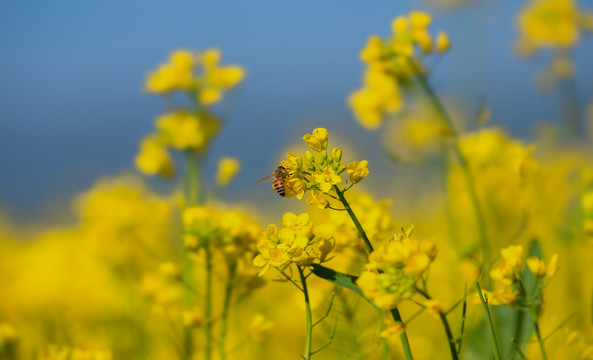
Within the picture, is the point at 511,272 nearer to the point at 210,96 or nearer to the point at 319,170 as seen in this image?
the point at 319,170

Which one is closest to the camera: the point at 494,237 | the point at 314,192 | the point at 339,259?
the point at 314,192

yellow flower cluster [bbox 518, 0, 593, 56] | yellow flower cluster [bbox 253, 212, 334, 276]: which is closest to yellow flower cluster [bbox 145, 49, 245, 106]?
yellow flower cluster [bbox 253, 212, 334, 276]

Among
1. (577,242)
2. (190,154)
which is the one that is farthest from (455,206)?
(190,154)

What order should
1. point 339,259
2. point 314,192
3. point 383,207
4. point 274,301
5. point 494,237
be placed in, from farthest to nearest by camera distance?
point 494,237 → point 274,301 → point 339,259 → point 383,207 → point 314,192

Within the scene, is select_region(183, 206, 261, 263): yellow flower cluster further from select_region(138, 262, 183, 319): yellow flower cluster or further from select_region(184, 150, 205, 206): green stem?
select_region(184, 150, 205, 206): green stem

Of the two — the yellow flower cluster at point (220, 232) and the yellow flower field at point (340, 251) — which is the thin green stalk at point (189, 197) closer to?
the yellow flower field at point (340, 251)

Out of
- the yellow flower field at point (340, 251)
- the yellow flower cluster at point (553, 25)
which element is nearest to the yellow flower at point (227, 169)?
the yellow flower field at point (340, 251)

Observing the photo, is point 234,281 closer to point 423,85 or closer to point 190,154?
point 190,154
